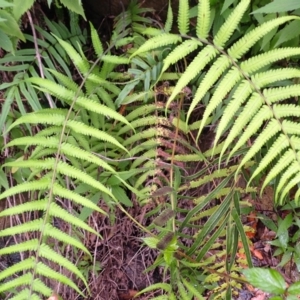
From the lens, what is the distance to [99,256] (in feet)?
6.73

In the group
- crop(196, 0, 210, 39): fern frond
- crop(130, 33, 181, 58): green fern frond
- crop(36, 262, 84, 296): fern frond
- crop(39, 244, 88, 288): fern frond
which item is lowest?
crop(36, 262, 84, 296): fern frond

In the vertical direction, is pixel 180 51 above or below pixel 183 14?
below

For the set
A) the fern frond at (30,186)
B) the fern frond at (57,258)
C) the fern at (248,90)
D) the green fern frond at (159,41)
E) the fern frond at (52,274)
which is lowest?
the fern frond at (52,274)

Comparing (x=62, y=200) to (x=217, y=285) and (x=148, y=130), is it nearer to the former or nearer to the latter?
(x=148, y=130)

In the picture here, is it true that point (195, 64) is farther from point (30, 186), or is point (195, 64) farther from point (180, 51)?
point (30, 186)

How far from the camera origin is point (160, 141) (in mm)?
1737

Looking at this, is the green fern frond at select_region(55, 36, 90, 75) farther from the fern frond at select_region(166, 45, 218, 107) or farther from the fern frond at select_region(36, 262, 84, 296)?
the fern frond at select_region(36, 262, 84, 296)

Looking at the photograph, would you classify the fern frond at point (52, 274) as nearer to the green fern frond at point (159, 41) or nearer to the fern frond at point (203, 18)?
the green fern frond at point (159, 41)

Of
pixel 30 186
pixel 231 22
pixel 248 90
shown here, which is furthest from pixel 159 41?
pixel 30 186

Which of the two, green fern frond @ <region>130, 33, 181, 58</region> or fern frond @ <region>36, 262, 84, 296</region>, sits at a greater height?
green fern frond @ <region>130, 33, 181, 58</region>

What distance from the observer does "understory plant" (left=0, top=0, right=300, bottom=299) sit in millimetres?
1366

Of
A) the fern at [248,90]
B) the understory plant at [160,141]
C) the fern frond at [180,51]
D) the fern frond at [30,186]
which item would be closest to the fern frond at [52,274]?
the understory plant at [160,141]

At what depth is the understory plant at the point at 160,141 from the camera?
1366 millimetres

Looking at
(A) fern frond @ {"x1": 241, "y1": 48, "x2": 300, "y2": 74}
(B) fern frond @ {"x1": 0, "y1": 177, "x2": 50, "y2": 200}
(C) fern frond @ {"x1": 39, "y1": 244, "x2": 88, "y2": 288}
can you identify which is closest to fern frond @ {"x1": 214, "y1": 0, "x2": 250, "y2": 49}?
(A) fern frond @ {"x1": 241, "y1": 48, "x2": 300, "y2": 74}
